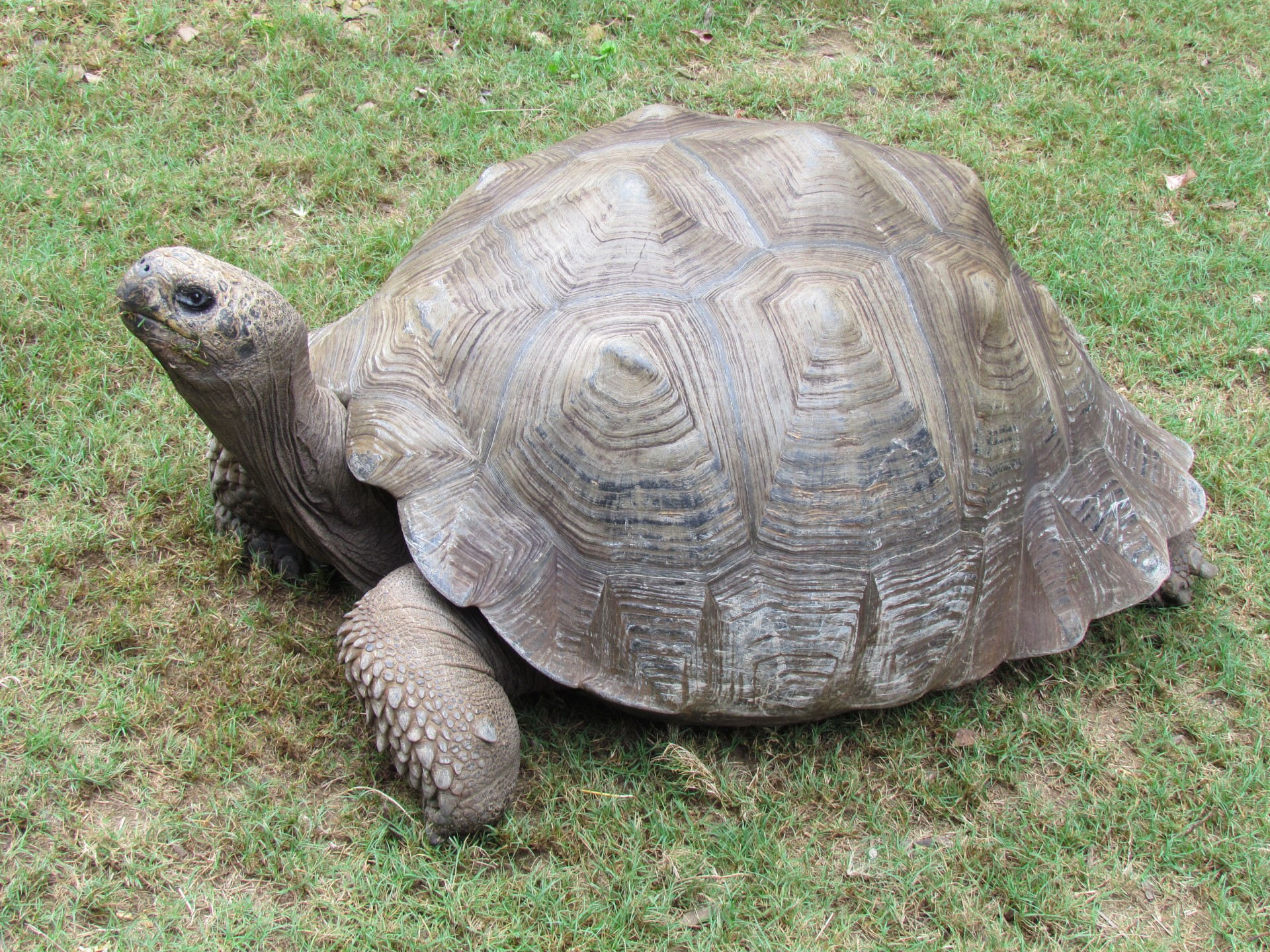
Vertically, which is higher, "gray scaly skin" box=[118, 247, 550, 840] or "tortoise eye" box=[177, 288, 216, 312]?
"tortoise eye" box=[177, 288, 216, 312]

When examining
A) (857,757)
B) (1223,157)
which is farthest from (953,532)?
(1223,157)

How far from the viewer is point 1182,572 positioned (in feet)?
11.8

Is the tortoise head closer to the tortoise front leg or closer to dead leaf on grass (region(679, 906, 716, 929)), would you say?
the tortoise front leg

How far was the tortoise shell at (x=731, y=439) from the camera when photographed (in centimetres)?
281

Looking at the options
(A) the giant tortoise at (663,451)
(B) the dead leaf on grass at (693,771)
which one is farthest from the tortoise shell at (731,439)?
(B) the dead leaf on grass at (693,771)

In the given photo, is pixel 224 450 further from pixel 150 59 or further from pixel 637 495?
pixel 150 59

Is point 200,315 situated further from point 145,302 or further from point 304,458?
point 304,458

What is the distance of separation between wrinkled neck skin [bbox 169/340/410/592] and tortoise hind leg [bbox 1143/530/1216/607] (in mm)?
2495

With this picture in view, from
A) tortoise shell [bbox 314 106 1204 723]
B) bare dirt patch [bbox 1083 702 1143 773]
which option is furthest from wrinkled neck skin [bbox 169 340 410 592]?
bare dirt patch [bbox 1083 702 1143 773]

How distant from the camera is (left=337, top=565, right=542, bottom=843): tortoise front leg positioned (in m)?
2.78

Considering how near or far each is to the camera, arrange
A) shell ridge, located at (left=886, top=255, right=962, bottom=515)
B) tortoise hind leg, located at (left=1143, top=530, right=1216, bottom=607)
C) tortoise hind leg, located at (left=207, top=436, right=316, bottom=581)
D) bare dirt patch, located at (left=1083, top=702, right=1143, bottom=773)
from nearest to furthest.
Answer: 1. shell ridge, located at (left=886, top=255, right=962, bottom=515)
2. bare dirt patch, located at (left=1083, top=702, right=1143, bottom=773)
3. tortoise hind leg, located at (left=207, top=436, right=316, bottom=581)
4. tortoise hind leg, located at (left=1143, top=530, right=1216, bottom=607)

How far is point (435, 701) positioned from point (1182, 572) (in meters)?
2.50

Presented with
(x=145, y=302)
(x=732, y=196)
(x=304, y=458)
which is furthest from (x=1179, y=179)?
(x=145, y=302)

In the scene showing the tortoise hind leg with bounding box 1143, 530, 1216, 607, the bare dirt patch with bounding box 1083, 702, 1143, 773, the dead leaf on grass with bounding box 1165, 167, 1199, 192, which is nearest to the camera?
the bare dirt patch with bounding box 1083, 702, 1143, 773
